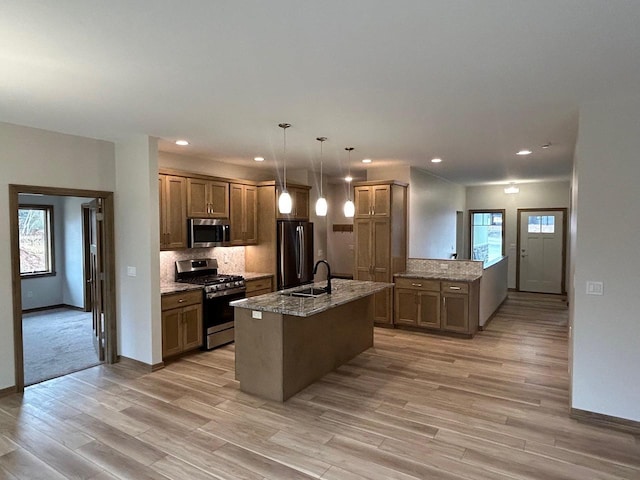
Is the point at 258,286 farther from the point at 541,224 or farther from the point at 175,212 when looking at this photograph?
the point at 541,224

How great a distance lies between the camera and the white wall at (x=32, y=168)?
3859 millimetres

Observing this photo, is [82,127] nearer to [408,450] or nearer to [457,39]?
[457,39]

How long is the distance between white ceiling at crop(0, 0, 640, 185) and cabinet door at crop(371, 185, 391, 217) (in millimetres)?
1832

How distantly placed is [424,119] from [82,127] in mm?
3537

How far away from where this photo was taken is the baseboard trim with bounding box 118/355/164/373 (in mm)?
4543

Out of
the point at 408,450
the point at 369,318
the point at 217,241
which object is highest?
the point at 217,241

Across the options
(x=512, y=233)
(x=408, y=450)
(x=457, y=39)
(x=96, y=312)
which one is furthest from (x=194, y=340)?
(x=512, y=233)

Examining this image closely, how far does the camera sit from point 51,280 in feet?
25.8

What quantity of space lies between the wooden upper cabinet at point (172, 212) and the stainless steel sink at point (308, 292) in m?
1.79

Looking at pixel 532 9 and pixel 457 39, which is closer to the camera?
pixel 532 9

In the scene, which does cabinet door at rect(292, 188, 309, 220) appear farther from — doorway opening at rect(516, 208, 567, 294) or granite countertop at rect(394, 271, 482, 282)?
doorway opening at rect(516, 208, 567, 294)

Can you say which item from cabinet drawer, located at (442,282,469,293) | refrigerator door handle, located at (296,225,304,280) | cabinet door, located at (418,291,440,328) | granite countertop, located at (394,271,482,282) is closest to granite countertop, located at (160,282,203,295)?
refrigerator door handle, located at (296,225,304,280)

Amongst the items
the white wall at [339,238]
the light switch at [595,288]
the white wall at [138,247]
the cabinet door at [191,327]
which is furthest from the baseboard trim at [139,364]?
the white wall at [339,238]

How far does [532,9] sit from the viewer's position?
1884 mm
